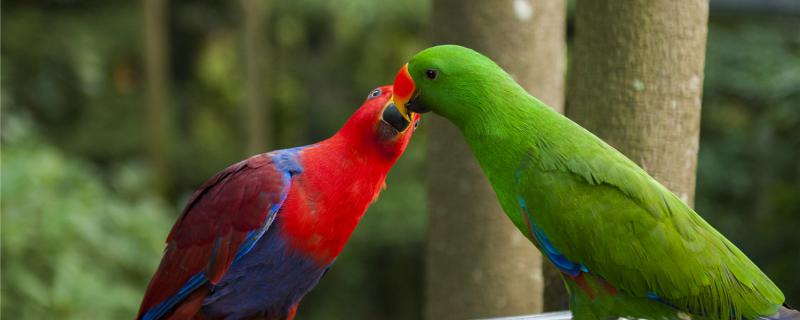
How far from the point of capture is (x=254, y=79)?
511 centimetres

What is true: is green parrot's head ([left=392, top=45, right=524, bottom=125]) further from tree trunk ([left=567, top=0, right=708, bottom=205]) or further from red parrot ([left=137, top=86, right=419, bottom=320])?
tree trunk ([left=567, top=0, right=708, bottom=205])

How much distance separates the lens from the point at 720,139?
4.91 metres

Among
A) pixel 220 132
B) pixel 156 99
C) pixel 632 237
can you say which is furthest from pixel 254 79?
pixel 632 237

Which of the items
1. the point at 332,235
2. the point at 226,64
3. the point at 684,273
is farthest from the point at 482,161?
the point at 226,64

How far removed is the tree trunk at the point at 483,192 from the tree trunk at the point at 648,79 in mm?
219

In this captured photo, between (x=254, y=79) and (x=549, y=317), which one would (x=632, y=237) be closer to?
(x=549, y=317)

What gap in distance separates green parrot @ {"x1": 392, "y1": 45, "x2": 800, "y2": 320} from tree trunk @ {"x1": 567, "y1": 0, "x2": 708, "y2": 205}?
44 cm

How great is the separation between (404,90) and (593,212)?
455 millimetres

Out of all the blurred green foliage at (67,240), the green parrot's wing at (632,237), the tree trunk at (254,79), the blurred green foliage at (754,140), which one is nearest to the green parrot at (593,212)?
the green parrot's wing at (632,237)

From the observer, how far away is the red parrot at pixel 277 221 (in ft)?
5.74

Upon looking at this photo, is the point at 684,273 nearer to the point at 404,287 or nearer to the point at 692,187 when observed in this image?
the point at 692,187

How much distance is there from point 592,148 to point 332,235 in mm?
564

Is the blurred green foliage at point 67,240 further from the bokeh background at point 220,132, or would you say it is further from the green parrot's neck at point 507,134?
the green parrot's neck at point 507,134

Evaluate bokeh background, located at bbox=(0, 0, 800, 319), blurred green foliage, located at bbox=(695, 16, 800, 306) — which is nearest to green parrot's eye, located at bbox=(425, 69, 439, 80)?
bokeh background, located at bbox=(0, 0, 800, 319)
